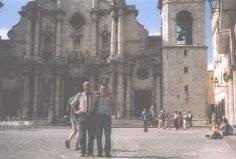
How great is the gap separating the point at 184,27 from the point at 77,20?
9030 millimetres

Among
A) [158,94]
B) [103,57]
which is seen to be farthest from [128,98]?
[103,57]

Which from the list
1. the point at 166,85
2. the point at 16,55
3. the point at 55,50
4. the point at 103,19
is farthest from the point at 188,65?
the point at 16,55

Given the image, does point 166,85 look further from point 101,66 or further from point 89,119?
point 89,119

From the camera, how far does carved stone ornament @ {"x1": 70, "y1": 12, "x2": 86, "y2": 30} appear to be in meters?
39.7

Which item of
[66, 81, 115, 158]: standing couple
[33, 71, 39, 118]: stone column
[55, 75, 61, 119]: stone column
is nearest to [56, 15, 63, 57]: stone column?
[55, 75, 61, 119]: stone column

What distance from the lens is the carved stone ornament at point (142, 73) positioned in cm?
3778

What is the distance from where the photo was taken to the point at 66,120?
112 feet

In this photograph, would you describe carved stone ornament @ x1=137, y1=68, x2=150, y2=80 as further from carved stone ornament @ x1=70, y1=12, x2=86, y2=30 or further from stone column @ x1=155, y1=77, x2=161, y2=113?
carved stone ornament @ x1=70, y1=12, x2=86, y2=30

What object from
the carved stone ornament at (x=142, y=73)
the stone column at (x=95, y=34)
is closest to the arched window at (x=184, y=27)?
the carved stone ornament at (x=142, y=73)

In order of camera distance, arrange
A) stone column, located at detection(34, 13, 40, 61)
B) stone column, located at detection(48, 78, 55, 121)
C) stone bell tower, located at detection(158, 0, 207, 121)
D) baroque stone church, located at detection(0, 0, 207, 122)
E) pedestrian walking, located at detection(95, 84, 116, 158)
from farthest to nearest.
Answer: stone column, located at detection(34, 13, 40, 61)
stone column, located at detection(48, 78, 55, 121)
baroque stone church, located at detection(0, 0, 207, 122)
stone bell tower, located at detection(158, 0, 207, 121)
pedestrian walking, located at detection(95, 84, 116, 158)

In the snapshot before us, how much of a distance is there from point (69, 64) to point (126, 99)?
570 cm

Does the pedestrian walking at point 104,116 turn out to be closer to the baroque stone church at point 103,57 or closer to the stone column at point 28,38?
the baroque stone church at point 103,57

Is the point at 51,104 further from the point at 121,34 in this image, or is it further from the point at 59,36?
the point at 121,34

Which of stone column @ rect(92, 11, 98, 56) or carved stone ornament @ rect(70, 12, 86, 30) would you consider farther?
carved stone ornament @ rect(70, 12, 86, 30)
